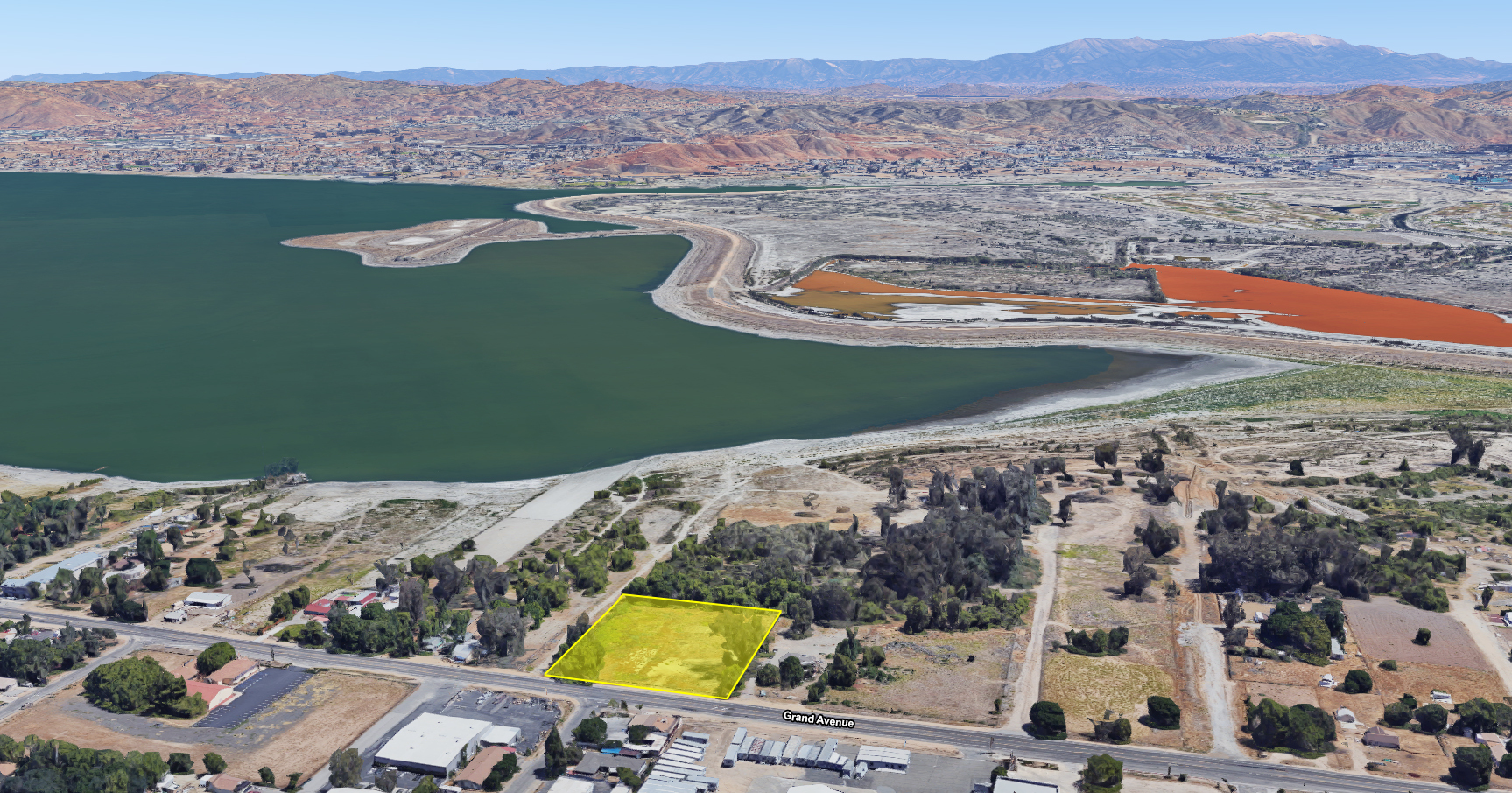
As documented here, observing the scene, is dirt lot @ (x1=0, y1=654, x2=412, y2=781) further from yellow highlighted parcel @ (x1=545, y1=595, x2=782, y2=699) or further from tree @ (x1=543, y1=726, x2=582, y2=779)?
tree @ (x1=543, y1=726, x2=582, y2=779)

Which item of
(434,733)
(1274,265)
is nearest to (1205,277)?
(1274,265)

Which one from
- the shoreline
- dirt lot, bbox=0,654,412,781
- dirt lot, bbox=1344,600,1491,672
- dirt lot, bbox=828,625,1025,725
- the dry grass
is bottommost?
dirt lot, bbox=0,654,412,781

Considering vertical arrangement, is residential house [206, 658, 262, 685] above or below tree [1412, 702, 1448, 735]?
below

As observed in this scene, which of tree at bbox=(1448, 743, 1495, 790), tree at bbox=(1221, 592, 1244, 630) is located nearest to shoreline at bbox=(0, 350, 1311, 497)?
tree at bbox=(1221, 592, 1244, 630)

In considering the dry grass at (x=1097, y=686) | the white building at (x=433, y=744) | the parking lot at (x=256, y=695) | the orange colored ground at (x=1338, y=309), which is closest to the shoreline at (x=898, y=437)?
the orange colored ground at (x=1338, y=309)

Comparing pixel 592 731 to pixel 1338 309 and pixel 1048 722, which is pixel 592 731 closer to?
pixel 1048 722

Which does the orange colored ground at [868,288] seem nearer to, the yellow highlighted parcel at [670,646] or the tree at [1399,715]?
the yellow highlighted parcel at [670,646]

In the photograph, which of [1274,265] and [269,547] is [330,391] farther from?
[1274,265]
